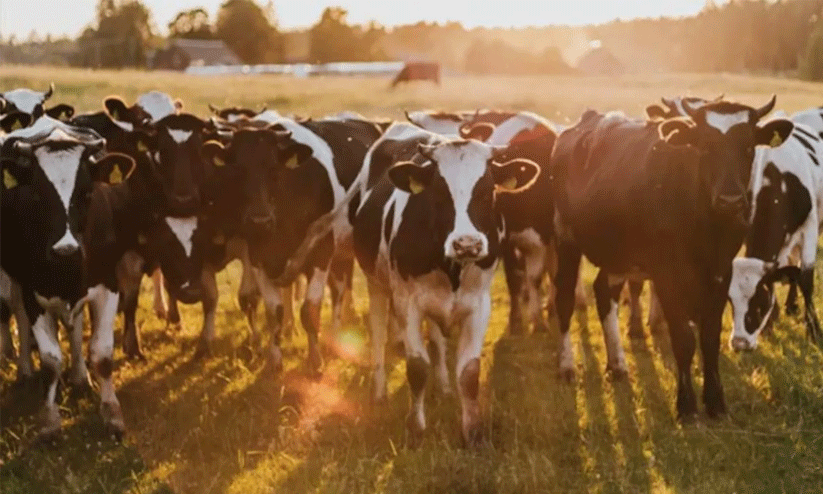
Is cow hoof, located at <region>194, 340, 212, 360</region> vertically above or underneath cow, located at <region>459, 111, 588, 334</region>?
underneath

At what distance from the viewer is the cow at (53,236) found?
7.26 metres

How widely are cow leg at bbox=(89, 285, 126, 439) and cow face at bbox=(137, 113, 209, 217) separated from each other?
4.00ft

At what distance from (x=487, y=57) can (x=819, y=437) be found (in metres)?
95.7

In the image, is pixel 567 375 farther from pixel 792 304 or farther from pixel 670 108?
pixel 792 304

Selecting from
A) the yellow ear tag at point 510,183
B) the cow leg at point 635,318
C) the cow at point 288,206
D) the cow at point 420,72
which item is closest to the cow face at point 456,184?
the yellow ear tag at point 510,183

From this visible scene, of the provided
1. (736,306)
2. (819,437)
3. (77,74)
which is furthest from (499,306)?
(77,74)

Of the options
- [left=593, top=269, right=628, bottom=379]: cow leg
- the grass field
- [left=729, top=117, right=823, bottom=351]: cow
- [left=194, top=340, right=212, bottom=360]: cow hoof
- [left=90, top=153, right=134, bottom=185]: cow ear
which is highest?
[left=90, top=153, right=134, bottom=185]: cow ear

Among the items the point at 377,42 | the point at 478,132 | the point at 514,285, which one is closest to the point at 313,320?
the point at 478,132

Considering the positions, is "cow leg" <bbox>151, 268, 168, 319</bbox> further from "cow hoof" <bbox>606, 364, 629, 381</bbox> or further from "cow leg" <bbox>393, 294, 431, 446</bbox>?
"cow hoof" <bbox>606, 364, 629, 381</bbox>

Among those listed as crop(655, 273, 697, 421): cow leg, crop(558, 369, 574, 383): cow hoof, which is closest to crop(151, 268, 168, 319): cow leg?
crop(558, 369, 574, 383): cow hoof

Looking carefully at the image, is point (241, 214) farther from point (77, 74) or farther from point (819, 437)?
point (77, 74)

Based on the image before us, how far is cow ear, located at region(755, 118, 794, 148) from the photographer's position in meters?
7.79

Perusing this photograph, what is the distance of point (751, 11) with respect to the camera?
3602 inches

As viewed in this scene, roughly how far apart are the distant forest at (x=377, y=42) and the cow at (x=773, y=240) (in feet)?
195
